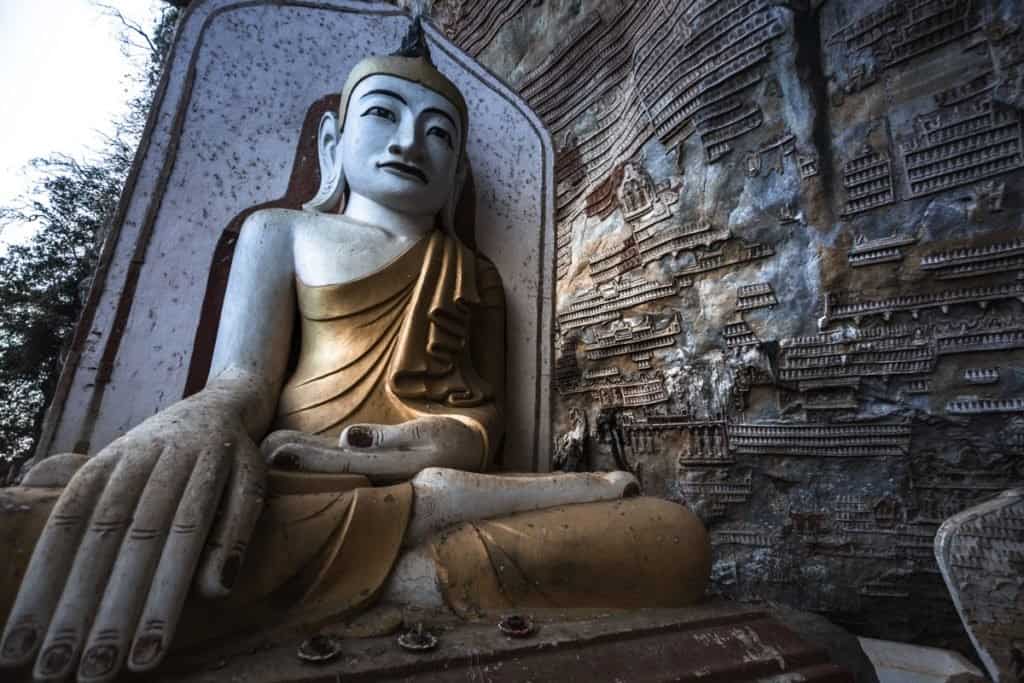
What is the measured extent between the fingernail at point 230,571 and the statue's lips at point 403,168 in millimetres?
1217

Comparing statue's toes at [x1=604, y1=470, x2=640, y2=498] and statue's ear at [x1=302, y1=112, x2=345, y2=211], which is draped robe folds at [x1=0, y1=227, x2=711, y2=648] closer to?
statue's toes at [x1=604, y1=470, x2=640, y2=498]

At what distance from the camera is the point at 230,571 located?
708mm

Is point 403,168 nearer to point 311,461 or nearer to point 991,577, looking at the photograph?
point 311,461

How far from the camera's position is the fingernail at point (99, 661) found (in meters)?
0.59

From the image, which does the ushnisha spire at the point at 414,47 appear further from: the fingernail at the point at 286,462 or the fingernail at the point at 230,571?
the fingernail at the point at 230,571

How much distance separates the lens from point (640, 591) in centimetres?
97

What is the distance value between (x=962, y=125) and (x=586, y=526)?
275 centimetres

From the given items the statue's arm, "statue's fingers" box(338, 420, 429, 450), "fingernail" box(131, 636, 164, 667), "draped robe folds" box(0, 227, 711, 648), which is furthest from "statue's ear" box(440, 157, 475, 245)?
"fingernail" box(131, 636, 164, 667)

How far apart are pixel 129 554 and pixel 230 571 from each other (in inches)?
4.8

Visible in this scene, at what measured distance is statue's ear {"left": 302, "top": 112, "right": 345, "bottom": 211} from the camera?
1732mm

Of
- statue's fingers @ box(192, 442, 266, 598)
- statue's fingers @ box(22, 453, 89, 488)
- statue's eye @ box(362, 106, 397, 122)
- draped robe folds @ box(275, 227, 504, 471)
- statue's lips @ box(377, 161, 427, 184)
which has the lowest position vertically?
statue's fingers @ box(192, 442, 266, 598)

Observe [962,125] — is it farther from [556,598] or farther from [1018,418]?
[556,598]

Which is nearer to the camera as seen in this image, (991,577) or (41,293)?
(991,577)

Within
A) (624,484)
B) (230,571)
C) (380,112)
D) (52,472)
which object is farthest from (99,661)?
(380,112)
